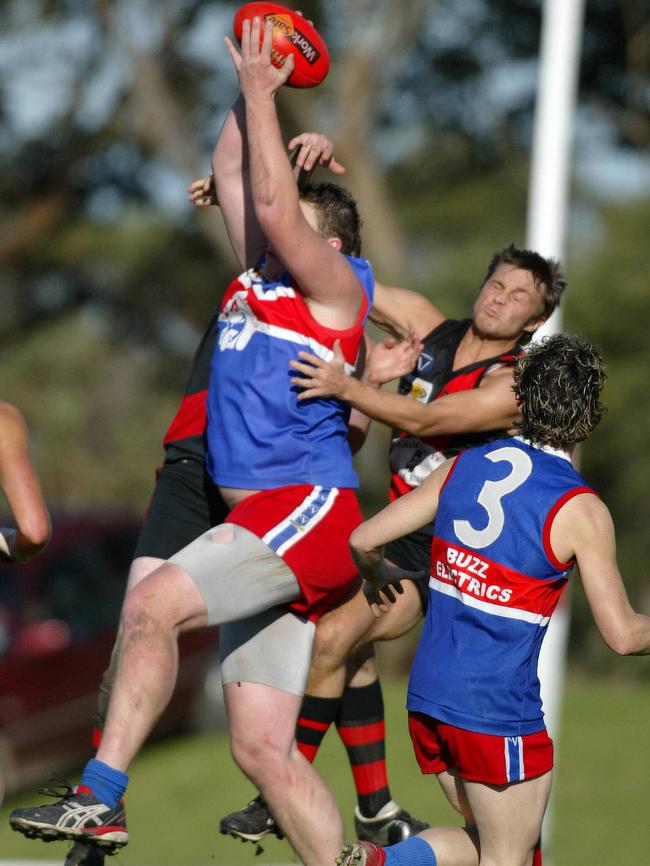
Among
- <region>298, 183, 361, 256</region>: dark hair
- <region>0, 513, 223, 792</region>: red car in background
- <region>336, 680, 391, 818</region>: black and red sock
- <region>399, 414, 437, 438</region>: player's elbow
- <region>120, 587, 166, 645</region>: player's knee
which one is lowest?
<region>0, 513, 223, 792</region>: red car in background

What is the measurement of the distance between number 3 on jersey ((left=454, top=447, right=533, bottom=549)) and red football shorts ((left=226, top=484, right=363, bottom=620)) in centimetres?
52

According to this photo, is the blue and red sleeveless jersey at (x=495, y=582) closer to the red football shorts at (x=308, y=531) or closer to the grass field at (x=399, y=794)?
the red football shorts at (x=308, y=531)

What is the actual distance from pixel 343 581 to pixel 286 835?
860mm

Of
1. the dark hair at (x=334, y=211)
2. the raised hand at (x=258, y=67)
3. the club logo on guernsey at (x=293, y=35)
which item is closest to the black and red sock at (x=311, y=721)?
the dark hair at (x=334, y=211)

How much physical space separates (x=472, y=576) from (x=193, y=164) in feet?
46.6

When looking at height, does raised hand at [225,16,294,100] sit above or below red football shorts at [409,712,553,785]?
above

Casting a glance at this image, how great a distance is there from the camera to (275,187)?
13.5 feet

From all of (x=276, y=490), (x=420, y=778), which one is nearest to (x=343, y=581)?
(x=276, y=490)

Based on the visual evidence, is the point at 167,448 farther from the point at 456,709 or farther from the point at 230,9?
the point at 230,9

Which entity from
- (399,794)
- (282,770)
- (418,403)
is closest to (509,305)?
(418,403)

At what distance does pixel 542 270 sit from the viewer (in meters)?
4.83

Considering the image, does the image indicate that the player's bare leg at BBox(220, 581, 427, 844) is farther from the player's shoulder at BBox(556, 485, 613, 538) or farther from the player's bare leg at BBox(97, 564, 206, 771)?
the player's shoulder at BBox(556, 485, 613, 538)

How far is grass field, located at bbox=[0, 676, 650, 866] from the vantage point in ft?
38.9

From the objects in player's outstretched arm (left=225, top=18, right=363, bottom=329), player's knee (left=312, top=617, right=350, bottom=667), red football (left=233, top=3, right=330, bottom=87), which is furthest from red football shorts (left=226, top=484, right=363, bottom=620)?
red football (left=233, top=3, right=330, bottom=87)
